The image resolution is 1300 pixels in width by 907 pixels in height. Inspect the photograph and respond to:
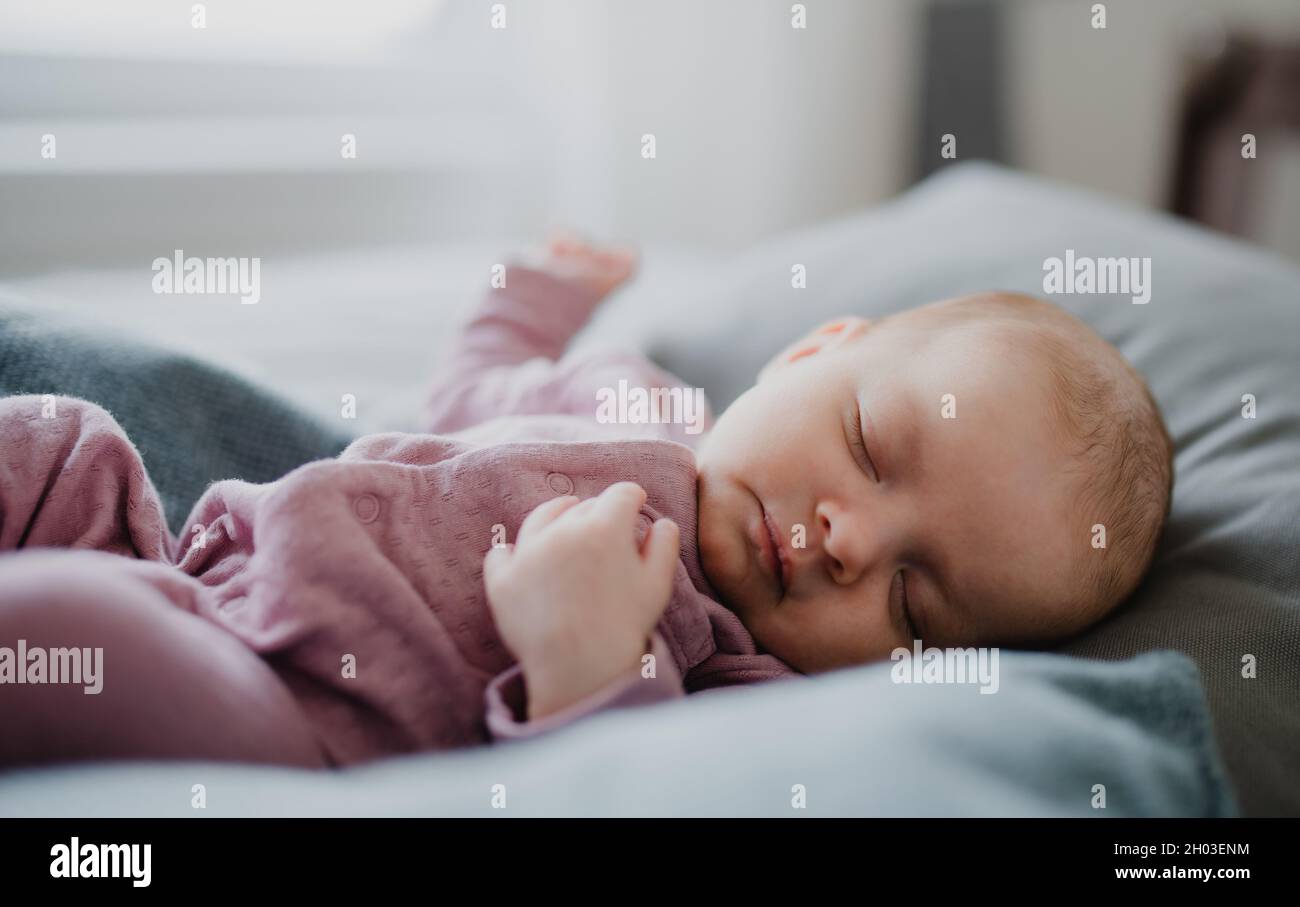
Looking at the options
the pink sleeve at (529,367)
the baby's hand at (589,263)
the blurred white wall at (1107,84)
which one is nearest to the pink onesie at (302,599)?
the pink sleeve at (529,367)

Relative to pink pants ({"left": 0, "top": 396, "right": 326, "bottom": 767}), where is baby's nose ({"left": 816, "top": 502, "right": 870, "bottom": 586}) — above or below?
above

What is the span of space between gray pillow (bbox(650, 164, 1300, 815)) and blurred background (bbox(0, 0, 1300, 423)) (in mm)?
1441

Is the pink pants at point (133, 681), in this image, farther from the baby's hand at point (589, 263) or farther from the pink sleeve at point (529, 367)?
the baby's hand at point (589, 263)

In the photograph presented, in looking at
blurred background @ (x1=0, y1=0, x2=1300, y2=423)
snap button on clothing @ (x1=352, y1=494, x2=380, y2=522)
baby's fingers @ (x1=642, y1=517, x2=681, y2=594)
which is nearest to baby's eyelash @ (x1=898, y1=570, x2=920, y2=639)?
baby's fingers @ (x1=642, y1=517, x2=681, y2=594)

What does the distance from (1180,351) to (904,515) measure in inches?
21.4

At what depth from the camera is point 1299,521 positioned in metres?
0.86

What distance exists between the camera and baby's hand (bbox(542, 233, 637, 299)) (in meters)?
1.49

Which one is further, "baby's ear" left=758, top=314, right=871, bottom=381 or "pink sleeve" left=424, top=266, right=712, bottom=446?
"pink sleeve" left=424, top=266, right=712, bottom=446

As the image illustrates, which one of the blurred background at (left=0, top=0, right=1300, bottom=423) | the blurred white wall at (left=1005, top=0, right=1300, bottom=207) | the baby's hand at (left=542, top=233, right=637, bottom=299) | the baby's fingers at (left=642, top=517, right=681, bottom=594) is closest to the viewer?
the baby's fingers at (left=642, top=517, right=681, bottom=594)
